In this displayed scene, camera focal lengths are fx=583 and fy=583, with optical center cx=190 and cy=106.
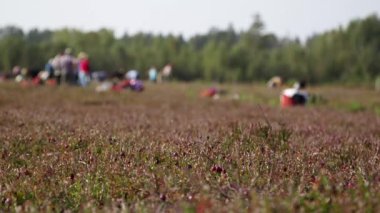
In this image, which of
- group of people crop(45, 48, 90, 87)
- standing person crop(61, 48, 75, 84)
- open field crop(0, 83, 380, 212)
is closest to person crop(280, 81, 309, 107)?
group of people crop(45, 48, 90, 87)

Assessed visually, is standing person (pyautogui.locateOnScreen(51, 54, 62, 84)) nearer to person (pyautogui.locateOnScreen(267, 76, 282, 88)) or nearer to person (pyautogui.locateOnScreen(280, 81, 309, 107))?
person (pyautogui.locateOnScreen(280, 81, 309, 107))

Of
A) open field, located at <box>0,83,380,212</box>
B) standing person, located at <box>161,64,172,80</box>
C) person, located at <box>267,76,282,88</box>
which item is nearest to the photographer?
open field, located at <box>0,83,380,212</box>

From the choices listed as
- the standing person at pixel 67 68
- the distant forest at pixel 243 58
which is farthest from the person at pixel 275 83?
the standing person at pixel 67 68

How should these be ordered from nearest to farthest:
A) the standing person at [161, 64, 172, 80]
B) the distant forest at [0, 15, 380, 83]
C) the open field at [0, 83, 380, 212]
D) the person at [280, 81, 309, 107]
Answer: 1. the open field at [0, 83, 380, 212]
2. the person at [280, 81, 309, 107]
3. the standing person at [161, 64, 172, 80]
4. the distant forest at [0, 15, 380, 83]

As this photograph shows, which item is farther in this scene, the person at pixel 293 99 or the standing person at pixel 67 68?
the standing person at pixel 67 68

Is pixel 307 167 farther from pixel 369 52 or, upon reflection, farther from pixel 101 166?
pixel 369 52

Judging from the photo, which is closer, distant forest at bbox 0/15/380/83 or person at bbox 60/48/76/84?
person at bbox 60/48/76/84

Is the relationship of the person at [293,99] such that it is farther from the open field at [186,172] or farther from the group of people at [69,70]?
the open field at [186,172]

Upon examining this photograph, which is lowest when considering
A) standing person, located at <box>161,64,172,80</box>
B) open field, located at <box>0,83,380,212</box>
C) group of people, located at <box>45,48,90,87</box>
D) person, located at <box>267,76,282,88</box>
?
person, located at <box>267,76,282,88</box>

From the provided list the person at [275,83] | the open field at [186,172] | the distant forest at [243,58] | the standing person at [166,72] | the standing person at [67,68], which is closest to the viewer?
the open field at [186,172]

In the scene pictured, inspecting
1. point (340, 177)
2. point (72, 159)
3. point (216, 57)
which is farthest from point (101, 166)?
point (216, 57)

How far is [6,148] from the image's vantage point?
578 centimetres

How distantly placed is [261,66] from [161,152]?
62846 mm

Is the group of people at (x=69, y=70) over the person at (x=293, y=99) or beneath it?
over
